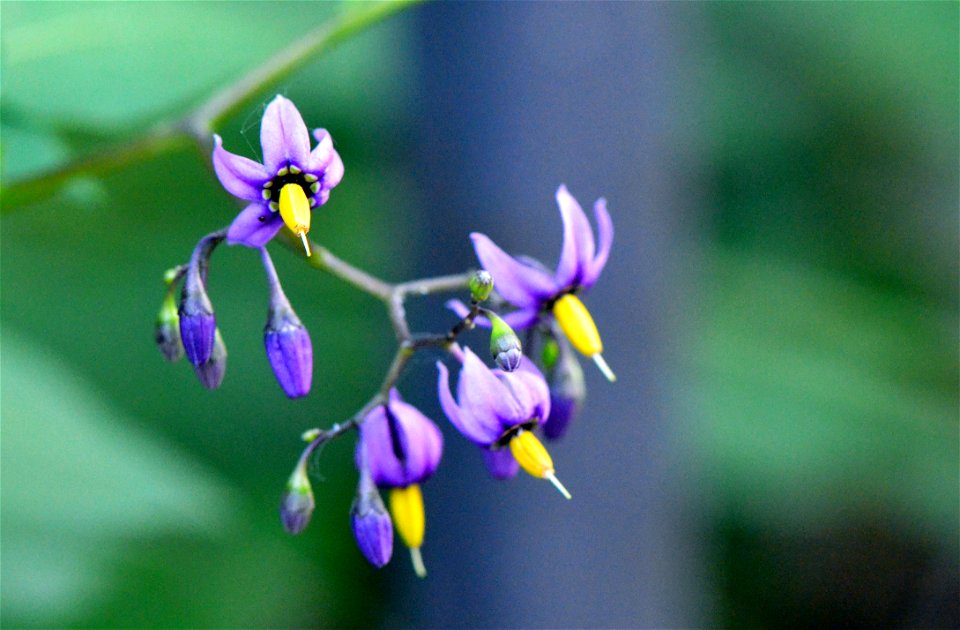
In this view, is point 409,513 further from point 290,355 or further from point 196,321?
point 196,321

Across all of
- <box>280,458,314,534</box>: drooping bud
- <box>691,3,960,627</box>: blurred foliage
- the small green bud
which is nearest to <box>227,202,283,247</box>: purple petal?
<box>280,458,314,534</box>: drooping bud

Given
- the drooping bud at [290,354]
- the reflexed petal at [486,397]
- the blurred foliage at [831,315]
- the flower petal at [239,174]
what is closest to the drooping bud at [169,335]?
the drooping bud at [290,354]

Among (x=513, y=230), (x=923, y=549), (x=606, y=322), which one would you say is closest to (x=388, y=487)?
(x=513, y=230)

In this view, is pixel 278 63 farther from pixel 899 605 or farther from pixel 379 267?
pixel 899 605

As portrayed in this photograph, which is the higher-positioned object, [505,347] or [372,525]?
[505,347]

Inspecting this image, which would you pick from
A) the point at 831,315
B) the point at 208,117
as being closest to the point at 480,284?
the point at 208,117

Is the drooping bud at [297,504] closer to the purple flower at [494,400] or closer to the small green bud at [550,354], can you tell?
the purple flower at [494,400]
